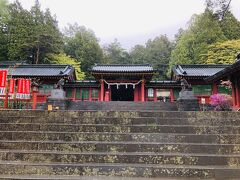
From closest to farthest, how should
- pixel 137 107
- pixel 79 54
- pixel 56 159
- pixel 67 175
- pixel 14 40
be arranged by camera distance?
pixel 67 175 → pixel 56 159 → pixel 137 107 → pixel 14 40 → pixel 79 54

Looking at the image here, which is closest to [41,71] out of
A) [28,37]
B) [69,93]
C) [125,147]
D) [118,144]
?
[69,93]

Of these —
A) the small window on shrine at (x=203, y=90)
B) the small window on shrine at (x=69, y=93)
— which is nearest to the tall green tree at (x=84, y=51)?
the small window on shrine at (x=69, y=93)

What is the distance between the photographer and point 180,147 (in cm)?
547

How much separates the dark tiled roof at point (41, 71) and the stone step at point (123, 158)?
57.2ft

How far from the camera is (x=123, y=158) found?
203 inches

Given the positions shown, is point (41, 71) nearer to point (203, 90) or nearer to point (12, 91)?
point (203, 90)

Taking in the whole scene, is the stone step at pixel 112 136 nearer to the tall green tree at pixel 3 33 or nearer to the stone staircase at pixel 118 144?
the stone staircase at pixel 118 144

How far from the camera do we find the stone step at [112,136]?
5.75 m

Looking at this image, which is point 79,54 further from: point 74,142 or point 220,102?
point 74,142

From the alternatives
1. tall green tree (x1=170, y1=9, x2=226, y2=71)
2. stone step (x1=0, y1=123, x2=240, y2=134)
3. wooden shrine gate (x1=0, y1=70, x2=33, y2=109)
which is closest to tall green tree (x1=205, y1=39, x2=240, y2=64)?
tall green tree (x1=170, y1=9, x2=226, y2=71)

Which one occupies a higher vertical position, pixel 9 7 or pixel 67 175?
pixel 9 7

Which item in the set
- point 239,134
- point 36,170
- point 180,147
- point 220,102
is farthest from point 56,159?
point 220,102

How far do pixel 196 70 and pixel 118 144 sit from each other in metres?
20.4

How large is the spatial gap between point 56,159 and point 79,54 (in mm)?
38382
